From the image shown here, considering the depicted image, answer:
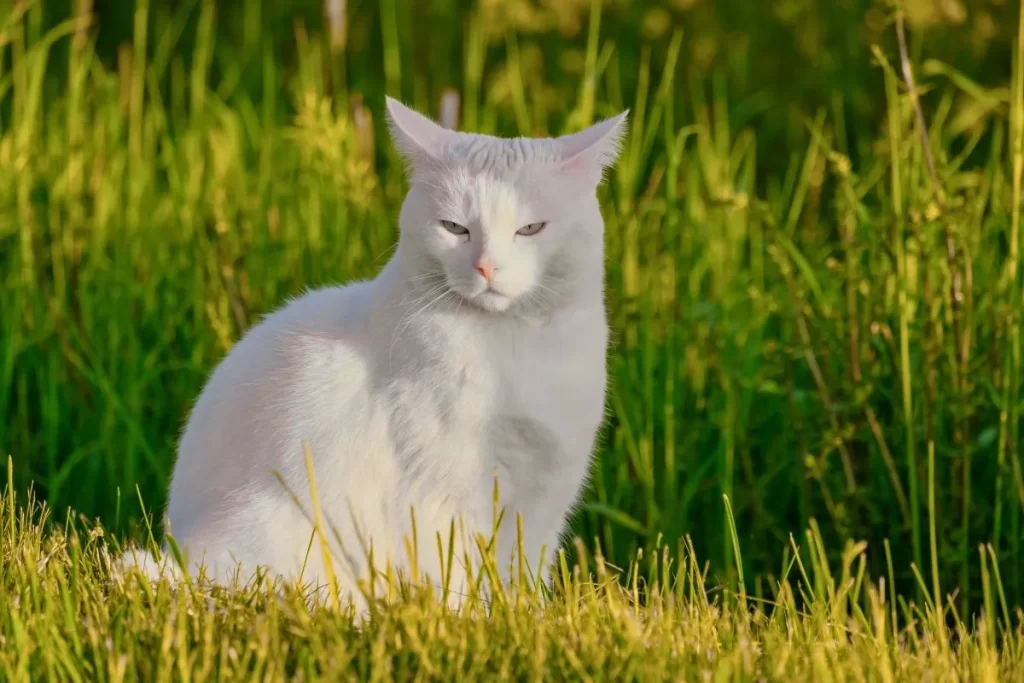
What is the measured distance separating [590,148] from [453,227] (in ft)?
0.97

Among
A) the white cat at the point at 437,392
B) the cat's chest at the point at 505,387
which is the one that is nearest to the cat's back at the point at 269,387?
the white cat at the point at 437,392

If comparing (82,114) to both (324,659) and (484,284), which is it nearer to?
(484,284)

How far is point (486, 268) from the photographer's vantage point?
7.52ft

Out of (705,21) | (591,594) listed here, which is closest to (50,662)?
(591,594)

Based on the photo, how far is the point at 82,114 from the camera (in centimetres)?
468

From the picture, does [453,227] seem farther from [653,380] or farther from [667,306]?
[667,306]

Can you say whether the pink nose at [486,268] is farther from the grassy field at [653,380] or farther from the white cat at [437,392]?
the grassy field at [653,380]

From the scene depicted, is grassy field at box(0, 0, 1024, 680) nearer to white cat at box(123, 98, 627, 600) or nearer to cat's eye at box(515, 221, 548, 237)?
white cat at box(123, 98, 627, 600)

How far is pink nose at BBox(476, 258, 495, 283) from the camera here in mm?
2291

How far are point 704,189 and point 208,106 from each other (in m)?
1.98

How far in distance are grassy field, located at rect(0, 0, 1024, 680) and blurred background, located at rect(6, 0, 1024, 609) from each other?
12mm

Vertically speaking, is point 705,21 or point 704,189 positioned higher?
point 705,21

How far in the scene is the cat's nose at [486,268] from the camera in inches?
90.2

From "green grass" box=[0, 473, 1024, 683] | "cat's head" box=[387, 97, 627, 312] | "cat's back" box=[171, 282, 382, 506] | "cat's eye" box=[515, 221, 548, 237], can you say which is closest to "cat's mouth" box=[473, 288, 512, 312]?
"cat's head" box=[387, 97, 627, 312]
